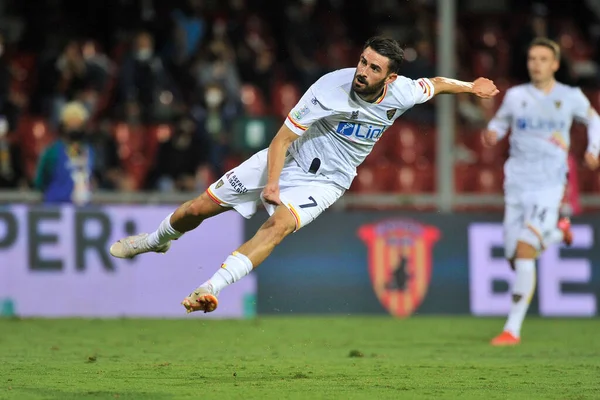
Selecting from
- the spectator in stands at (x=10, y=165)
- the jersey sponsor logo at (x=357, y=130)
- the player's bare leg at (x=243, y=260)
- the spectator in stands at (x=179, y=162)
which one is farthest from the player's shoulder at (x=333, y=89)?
the spectator in stands at (x=10, y=165)

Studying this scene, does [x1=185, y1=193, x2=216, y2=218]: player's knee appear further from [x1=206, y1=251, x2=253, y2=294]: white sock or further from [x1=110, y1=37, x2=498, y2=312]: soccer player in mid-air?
[x1=206, y1=251, x2=253, y2=294]: white sock

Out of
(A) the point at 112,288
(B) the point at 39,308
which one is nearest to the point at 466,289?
(A) the point at 112,288

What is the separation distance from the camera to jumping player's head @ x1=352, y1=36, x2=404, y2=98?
313 inches

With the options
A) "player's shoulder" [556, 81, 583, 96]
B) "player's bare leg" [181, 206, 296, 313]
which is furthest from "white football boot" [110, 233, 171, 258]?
"player's shoulder" [556, 81, 583, 96]

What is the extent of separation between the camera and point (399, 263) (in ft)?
42.7

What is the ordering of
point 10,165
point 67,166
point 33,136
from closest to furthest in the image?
point 67,166 → point 10,165 → point 33,136

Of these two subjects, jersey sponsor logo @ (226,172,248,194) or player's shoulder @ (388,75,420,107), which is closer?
player's shoulder @ (388,75,420,107)

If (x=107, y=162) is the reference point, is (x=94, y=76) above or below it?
above

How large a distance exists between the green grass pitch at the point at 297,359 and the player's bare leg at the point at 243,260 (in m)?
0.59

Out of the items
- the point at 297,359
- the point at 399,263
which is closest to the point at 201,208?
the point at 297,359

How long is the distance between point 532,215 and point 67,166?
5304mm

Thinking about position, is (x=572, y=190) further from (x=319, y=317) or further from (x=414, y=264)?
(x=319, y=317)

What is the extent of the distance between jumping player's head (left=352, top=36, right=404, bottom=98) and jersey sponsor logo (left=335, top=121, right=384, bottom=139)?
364 millimetres

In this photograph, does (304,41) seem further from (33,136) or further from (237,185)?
(237,185)
